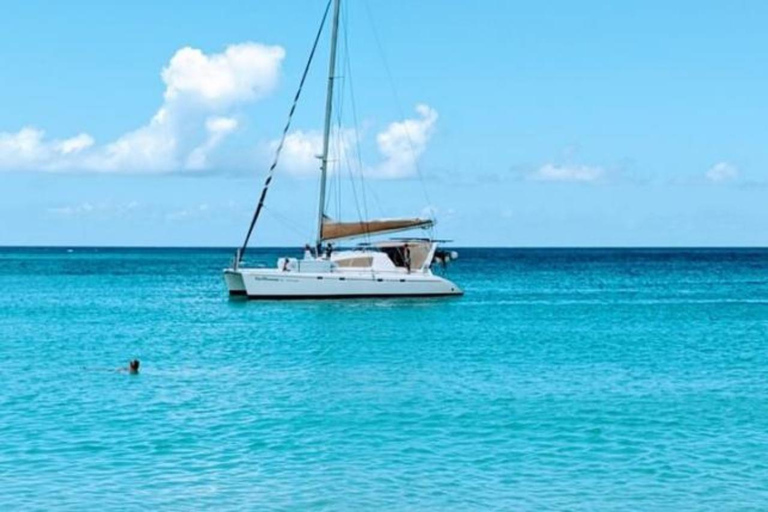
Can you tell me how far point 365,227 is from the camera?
64.5 metres

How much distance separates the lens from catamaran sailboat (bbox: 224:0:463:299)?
2461 inches

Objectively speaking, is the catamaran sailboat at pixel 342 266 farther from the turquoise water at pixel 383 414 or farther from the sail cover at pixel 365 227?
the turquoise water at pixel 383 414

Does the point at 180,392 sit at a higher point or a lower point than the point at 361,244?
lower

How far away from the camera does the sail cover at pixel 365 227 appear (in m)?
63.6

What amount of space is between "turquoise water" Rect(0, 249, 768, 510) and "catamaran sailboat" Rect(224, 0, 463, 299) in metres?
7.62

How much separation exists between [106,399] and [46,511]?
1087 centimetres

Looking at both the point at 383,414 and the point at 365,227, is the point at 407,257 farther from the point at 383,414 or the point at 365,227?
the point at 383,414

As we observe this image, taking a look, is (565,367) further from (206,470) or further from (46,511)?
(46,511)

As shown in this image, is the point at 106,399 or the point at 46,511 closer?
the point at 46,511

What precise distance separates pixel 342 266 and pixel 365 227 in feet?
9.27

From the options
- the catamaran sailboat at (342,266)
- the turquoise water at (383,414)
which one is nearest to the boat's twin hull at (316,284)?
the catamaran sailboat at (342,266)

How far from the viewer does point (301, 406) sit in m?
28.7

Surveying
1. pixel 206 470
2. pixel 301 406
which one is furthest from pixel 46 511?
Result: pixel 301 406

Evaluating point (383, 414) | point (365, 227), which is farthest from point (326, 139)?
point (383, 414)
